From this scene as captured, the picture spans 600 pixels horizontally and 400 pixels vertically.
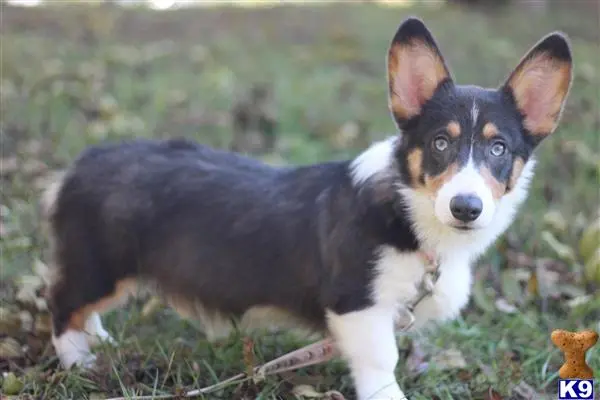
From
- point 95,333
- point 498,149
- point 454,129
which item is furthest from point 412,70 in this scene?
point 95,333

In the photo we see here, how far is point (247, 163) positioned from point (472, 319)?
1.37 metres

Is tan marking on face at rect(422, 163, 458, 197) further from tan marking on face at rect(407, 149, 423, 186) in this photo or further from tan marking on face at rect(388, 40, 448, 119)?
tan marking on face at rect(388, 40, 448, 119)

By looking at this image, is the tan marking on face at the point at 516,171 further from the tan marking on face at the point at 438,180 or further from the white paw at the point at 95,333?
the white paw at the point at 95,333

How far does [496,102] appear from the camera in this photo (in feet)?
9.03

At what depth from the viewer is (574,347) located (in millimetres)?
2230

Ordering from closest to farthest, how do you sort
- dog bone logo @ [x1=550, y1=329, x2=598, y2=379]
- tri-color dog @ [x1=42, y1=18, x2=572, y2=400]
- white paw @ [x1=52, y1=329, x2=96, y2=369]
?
dog bone logo @ [x1=550, y1=329, x2=598, y2=379]
tri-color dog @ [x1=42, y1=18, x2=572, y2=400]
white paw @ [x1=52, y1=329, x2=96, y2=369]

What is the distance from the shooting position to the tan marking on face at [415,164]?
8.96ft

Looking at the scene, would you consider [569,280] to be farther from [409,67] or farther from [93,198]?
[93,198]

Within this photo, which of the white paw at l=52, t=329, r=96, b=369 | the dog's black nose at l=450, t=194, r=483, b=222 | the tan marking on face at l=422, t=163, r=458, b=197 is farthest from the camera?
the white paw at l=52, t=329, r=96, b=369

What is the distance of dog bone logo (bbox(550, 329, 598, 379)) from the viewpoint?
2.21m

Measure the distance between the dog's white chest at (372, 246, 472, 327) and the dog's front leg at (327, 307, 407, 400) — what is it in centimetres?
7

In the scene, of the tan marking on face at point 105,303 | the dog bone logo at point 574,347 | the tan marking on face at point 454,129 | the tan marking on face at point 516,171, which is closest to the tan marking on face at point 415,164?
the tan marking on face at point 454,129

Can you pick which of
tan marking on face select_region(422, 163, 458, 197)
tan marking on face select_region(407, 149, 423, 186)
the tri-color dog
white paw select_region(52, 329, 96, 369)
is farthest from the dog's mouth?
white paw select_region(52, 329, 96, 369)

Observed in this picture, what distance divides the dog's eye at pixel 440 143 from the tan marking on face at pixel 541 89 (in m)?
0.38
